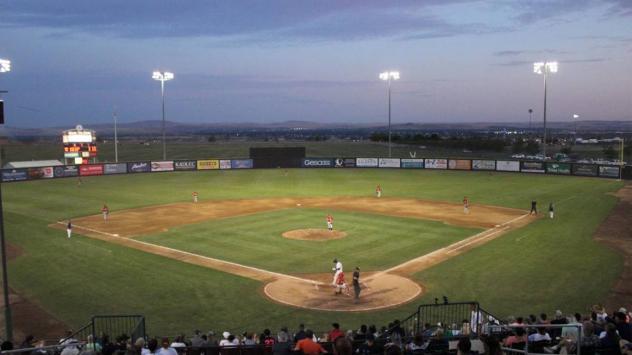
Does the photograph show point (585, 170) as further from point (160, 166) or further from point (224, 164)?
point (160, 166)

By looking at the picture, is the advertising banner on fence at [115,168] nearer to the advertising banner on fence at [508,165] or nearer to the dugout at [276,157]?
the dugout at [276,157]

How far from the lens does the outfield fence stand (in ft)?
197

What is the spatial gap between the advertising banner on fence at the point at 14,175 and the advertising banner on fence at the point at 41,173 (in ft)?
2.04

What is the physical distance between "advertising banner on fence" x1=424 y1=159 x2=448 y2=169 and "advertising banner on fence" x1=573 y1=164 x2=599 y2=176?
49.8ft

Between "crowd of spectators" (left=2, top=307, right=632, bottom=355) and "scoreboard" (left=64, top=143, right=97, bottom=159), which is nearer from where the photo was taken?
"crowd of spectators" (left=2, top=307, right=632, bottom=355)

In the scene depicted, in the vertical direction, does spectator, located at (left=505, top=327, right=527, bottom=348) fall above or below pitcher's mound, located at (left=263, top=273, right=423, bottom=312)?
above

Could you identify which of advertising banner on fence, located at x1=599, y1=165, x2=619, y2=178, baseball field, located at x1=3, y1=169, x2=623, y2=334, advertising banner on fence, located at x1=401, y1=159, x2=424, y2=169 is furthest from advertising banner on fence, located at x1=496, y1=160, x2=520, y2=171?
baseball field, located at x1=3, y1=169, x2=623, y2=334

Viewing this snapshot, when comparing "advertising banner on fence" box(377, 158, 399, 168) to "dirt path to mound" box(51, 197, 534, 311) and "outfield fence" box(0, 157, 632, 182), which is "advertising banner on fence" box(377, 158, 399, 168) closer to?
"outfield fence" box(0, 157, 632, 182)

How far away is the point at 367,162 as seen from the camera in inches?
2881

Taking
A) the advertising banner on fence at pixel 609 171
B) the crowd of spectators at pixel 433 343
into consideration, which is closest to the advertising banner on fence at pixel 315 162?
the advertising banner on fence at pixel 609 171

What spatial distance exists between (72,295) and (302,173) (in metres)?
48.1

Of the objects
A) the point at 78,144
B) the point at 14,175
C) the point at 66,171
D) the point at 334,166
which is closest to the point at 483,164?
the point at 334,166

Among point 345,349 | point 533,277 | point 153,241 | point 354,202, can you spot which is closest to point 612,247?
point 533,277

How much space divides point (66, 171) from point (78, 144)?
3.52 m
